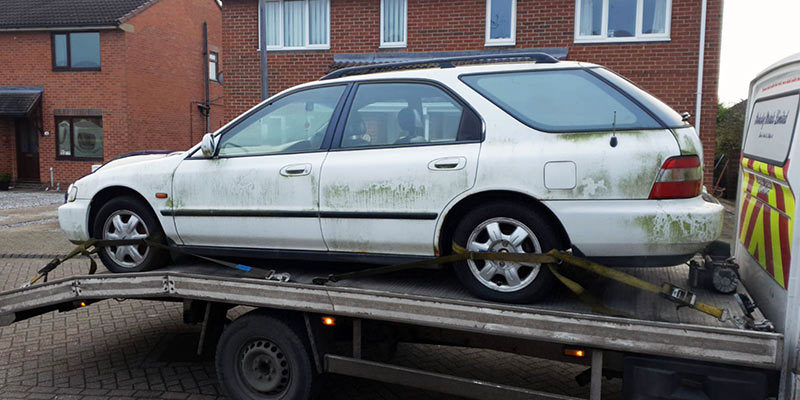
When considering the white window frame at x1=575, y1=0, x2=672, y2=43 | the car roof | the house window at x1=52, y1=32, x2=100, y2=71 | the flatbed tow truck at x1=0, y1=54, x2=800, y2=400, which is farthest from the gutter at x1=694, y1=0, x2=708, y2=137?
the house window at x1=52, y1=32, x2=100, y2=71

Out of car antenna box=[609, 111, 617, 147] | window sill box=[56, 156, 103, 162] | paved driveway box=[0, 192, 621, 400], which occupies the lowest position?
paved driveway box=[0, 192, 621, 400]

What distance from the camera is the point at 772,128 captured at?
3508 mm

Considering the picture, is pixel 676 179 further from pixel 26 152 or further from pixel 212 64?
pixel 212 64

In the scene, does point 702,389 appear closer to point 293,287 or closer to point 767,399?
point 767,399

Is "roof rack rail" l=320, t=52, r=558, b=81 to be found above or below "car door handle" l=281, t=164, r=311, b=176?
above

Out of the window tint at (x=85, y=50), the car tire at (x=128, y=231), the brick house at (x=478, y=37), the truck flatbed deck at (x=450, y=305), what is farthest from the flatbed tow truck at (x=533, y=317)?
the window tint at (x=85, y=50)

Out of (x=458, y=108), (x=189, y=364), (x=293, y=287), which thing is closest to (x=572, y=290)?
(x=458, y=108)

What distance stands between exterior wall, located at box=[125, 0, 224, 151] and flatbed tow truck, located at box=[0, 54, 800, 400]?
18.3 m

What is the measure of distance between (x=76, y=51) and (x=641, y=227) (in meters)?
22.5

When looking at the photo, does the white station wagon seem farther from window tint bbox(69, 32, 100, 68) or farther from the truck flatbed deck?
window tint bbox(69, 32, 100, 68)

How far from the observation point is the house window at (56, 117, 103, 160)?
69.9 feet

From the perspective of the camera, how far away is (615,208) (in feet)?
10.8

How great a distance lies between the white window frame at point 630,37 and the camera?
1213cm

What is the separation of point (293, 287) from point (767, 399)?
8.64 feet
